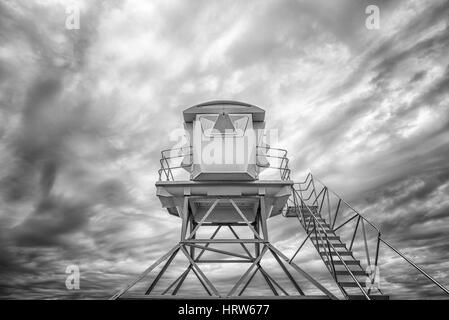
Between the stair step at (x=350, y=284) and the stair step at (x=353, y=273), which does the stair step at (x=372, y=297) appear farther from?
the stair step at (x=353, y=273)

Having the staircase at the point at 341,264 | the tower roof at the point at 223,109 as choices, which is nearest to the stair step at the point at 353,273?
the staircase at the point at 341,264

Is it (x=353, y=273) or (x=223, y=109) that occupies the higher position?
(x=223, y=109)

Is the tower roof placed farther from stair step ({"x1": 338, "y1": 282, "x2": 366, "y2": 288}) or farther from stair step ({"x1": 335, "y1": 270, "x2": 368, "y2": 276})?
stair step ({"x1": 338, "y1": 282, "x2": 366, "y2": 288})

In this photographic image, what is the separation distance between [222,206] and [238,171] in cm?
299

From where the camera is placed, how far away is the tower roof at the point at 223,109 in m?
12.3

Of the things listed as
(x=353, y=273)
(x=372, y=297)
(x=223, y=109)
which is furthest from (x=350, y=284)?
(x=223, y=109)

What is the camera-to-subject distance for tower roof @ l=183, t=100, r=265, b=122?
12.3 meters

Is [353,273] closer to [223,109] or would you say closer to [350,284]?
[350,284]

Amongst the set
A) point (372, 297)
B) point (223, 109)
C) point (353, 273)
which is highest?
point (223, 109)

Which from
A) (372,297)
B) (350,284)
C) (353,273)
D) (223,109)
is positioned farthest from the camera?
(223,109)

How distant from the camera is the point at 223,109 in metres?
12.2
